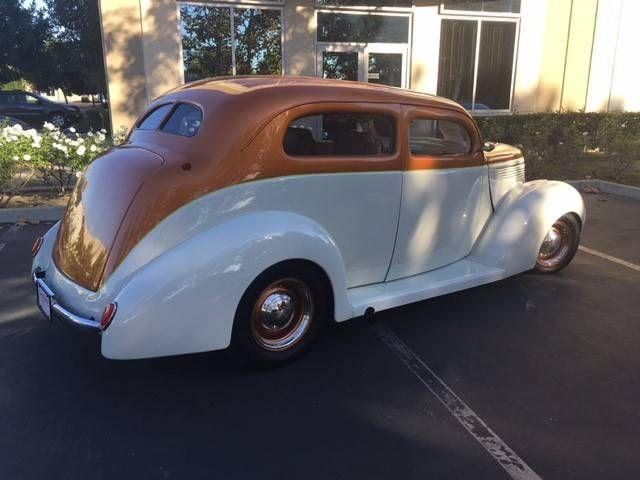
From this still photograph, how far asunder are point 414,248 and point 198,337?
1.89m

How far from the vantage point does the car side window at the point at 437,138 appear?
13.5 ft

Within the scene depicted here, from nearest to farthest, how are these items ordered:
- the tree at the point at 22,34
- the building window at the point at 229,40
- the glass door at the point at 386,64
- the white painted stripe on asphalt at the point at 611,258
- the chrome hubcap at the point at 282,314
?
the chrome hubcap at the point at 282,314, the white painted stripe on asphalt at the point at 611,258, the building window at the point at 229,40, the glass door at the point at 386,64, the tree at the point at 22,34

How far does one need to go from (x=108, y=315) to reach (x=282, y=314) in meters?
1.08

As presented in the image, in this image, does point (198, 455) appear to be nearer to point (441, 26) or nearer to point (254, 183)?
point (254, 183)

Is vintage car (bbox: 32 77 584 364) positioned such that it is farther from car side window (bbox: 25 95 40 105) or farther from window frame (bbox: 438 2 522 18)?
car side window (bbox: 25 95 40 105)

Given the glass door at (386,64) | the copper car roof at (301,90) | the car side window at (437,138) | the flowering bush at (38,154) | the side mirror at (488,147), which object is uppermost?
the glass door at (386,64)

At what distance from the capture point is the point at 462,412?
3016mm

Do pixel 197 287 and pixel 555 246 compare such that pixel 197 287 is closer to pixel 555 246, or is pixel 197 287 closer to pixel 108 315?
pixel 108 315

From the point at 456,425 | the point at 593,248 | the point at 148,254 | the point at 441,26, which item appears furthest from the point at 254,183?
the point at 441,26

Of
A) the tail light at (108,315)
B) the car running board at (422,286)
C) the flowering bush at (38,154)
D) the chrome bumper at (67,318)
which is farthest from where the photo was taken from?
the flowering bush at (38,154)

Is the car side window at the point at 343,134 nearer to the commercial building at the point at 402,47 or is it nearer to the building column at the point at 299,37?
the commercial building at the point at 402,47

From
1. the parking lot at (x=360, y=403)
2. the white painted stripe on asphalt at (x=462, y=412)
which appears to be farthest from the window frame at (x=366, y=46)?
the white painted stripe on asphalt at (x=462, y=412)

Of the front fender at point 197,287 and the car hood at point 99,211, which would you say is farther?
the car hood at point 99,211

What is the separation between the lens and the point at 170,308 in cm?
286
